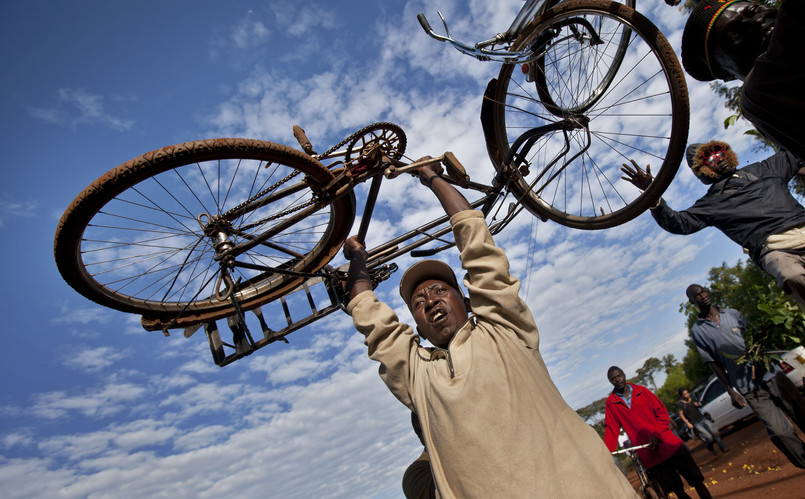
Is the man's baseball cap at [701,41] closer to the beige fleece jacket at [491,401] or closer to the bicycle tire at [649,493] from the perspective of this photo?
the beige fleece jacket at [491,401]

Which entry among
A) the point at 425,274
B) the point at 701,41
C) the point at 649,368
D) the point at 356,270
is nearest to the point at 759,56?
the point at 701,41

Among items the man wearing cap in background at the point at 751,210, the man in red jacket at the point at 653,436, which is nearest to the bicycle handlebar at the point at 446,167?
the man wearing cap in background at the point at 751,210

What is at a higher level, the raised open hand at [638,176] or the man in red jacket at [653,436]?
the raised open hand at [638,176]

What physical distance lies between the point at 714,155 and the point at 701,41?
11.1ft

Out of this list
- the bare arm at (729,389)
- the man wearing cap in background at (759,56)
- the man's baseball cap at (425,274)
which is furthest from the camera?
the bare arm at (729,389)

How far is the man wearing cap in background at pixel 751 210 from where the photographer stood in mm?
3309

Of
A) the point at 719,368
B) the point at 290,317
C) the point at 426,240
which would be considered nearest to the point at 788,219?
the point at 719,368

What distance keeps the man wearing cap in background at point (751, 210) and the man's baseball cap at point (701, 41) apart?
261cm

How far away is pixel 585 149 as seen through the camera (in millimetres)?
3824

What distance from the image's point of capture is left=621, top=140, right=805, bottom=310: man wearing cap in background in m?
3.31

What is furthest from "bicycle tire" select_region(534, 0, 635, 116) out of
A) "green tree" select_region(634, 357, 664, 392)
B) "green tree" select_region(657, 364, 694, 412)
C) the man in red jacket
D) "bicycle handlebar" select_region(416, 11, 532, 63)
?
"green tree" select_region(634, 357, 664, 392)

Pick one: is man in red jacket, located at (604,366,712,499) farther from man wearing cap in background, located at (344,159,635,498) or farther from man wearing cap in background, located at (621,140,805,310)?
man wearing cap in background, located at (344,159,635,498)

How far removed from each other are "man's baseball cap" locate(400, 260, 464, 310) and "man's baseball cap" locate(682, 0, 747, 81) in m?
1.31

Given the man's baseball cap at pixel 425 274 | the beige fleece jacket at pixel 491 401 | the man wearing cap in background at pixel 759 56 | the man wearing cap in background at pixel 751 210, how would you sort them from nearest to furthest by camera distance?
the man wearing cap in background at pixel 759 56 < the beige fleece jacket at pixel 491 401 < the man's baseball cap at pixel 425 274 < the man wearing cap in background at pixel 751 210
